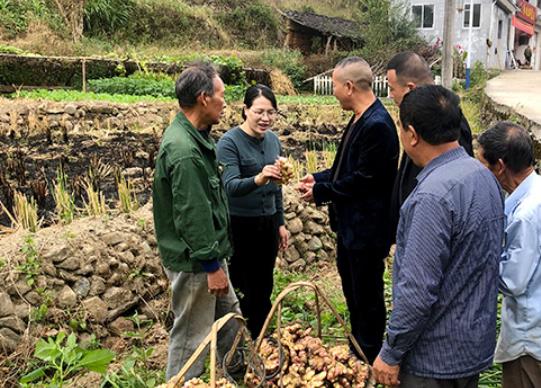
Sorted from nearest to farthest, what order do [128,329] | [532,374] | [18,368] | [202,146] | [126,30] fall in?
[532,374]
[202,146]
[18,368]
[128,329]
[126,30]

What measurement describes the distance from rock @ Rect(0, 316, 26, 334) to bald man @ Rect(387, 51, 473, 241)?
2.43 m

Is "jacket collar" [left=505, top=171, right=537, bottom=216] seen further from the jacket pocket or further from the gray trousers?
the jacket pocket

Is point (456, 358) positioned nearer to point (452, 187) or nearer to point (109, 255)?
point (452, 187)

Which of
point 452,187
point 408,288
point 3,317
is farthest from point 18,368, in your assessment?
point 452,187

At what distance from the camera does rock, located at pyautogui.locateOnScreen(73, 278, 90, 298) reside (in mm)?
3885

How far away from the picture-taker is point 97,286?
13.0 feet

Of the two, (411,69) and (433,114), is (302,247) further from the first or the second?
(433,114)

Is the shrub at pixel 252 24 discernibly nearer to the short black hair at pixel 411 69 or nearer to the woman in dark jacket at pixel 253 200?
the woman in dark jacket at pixel 253 200

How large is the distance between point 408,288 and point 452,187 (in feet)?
1.24

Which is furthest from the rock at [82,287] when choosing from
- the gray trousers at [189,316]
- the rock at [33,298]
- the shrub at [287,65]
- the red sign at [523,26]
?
the red sign at [523,26]

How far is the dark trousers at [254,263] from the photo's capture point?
138 inches

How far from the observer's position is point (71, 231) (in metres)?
4.12

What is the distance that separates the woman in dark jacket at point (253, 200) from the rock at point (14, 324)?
54.8 inches

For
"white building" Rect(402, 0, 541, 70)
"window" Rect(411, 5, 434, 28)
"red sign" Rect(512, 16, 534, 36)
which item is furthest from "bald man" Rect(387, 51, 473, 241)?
"red sign" Rect(512, 16, 534, 36)
